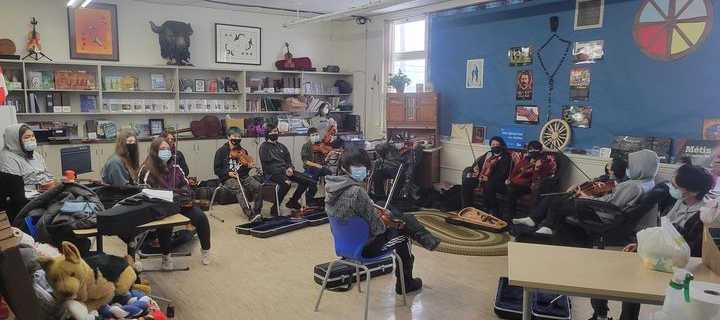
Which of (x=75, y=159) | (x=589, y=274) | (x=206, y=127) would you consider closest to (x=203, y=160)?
(x=206, y=127)

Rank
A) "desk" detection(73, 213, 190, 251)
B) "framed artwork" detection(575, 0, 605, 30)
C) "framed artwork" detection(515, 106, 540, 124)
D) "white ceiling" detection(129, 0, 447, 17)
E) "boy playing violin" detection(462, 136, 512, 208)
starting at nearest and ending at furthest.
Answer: "desk" detection(73, 213, 190, 251), "framed artwork" detection(575, 0, 605, 30), "boy playing violin" detection(462, 136, 512, 208), "framed artwork" detection(515, 106, 540, 124), "white ceiling" detection(129, 0, 447, 17)

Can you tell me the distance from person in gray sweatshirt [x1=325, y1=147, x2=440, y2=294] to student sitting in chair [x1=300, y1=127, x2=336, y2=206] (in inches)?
117

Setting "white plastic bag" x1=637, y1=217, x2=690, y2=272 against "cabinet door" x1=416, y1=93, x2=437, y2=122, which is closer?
"white plastic bag" x1=637, y1=217, x2=690, y2=272

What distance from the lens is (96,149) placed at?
6918 mm

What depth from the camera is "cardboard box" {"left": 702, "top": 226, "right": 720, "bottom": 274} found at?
2221mm

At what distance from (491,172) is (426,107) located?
1.65 metres

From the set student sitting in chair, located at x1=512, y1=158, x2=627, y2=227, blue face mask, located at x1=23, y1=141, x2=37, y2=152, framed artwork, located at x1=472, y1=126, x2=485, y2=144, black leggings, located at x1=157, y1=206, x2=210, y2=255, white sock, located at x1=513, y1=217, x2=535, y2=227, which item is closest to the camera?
black leggings, located at x1=157, y1=206, x2=210, y2=255

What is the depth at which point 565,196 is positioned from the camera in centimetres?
512

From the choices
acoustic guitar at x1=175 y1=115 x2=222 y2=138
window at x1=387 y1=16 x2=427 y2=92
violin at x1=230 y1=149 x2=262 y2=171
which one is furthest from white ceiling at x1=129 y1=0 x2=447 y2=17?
violin at x1=230 y1=149 x2=262 y2=171

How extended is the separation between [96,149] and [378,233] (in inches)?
209

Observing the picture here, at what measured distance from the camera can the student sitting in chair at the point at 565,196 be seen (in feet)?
16.2

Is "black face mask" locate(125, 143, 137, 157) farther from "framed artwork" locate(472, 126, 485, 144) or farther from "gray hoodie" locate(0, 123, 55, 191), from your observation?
"framed artwork" locate(472, 126, 485, 144)

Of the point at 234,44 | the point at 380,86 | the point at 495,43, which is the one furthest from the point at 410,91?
the point at 234,44

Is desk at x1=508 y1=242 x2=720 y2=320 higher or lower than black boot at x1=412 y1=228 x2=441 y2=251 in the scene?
higher
